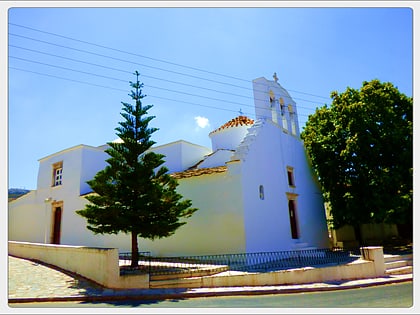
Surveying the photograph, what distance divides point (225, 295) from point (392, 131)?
12.3 meters

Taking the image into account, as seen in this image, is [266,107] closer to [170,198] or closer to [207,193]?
[207,193]

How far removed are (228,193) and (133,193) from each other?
159 inches

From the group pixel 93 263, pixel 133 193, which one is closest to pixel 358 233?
pixel 133 193

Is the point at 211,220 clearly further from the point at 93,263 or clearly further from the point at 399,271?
the point at 399,271

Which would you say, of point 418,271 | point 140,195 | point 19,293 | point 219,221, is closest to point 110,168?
point 140,195

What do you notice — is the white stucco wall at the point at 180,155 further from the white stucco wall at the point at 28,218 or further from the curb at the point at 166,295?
the curb at the point at 166,295

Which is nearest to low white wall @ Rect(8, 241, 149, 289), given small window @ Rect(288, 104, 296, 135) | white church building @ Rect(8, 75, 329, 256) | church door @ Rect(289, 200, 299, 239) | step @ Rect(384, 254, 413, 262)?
white church building @ Rect(8, 75, 329, 256)

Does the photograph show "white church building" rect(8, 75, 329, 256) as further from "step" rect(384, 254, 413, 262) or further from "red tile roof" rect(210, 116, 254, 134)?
"step" rect(384, 254, 413, 262)

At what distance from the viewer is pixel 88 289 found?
8.05 m

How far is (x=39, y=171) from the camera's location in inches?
779

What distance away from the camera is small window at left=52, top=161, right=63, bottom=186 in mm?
18398

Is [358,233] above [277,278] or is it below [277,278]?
above

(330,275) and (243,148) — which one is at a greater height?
(243,148)

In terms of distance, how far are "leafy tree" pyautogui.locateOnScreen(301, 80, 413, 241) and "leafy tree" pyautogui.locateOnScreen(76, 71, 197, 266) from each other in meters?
9.75
